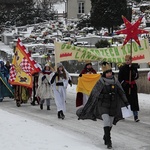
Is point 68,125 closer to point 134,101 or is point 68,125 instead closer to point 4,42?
point 134,101

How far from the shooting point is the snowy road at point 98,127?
10375mm

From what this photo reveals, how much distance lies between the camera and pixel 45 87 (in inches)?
655

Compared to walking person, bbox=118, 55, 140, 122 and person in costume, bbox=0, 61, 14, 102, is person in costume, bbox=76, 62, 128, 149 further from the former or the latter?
person in costume, bbox=0, 61, 14, 102

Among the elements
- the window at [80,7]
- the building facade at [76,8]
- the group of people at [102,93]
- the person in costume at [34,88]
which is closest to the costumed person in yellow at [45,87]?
the group of people at [102,93]

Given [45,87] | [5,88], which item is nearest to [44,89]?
[45,87]

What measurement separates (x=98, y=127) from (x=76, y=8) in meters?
55.7

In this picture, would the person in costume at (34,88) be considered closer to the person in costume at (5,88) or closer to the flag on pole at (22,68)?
the flag on pole at (22,68)

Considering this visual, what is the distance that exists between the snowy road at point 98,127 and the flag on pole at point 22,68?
120 cm

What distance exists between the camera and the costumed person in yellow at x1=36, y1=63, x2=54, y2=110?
16.3 m

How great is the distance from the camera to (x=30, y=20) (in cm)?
6206

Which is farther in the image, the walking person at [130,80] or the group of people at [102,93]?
the walking person at [130,80]

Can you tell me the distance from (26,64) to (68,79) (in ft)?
13.2

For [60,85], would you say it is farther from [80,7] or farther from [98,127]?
[80,7]

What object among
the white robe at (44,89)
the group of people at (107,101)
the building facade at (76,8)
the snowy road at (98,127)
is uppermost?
the building facade at (76,8)
